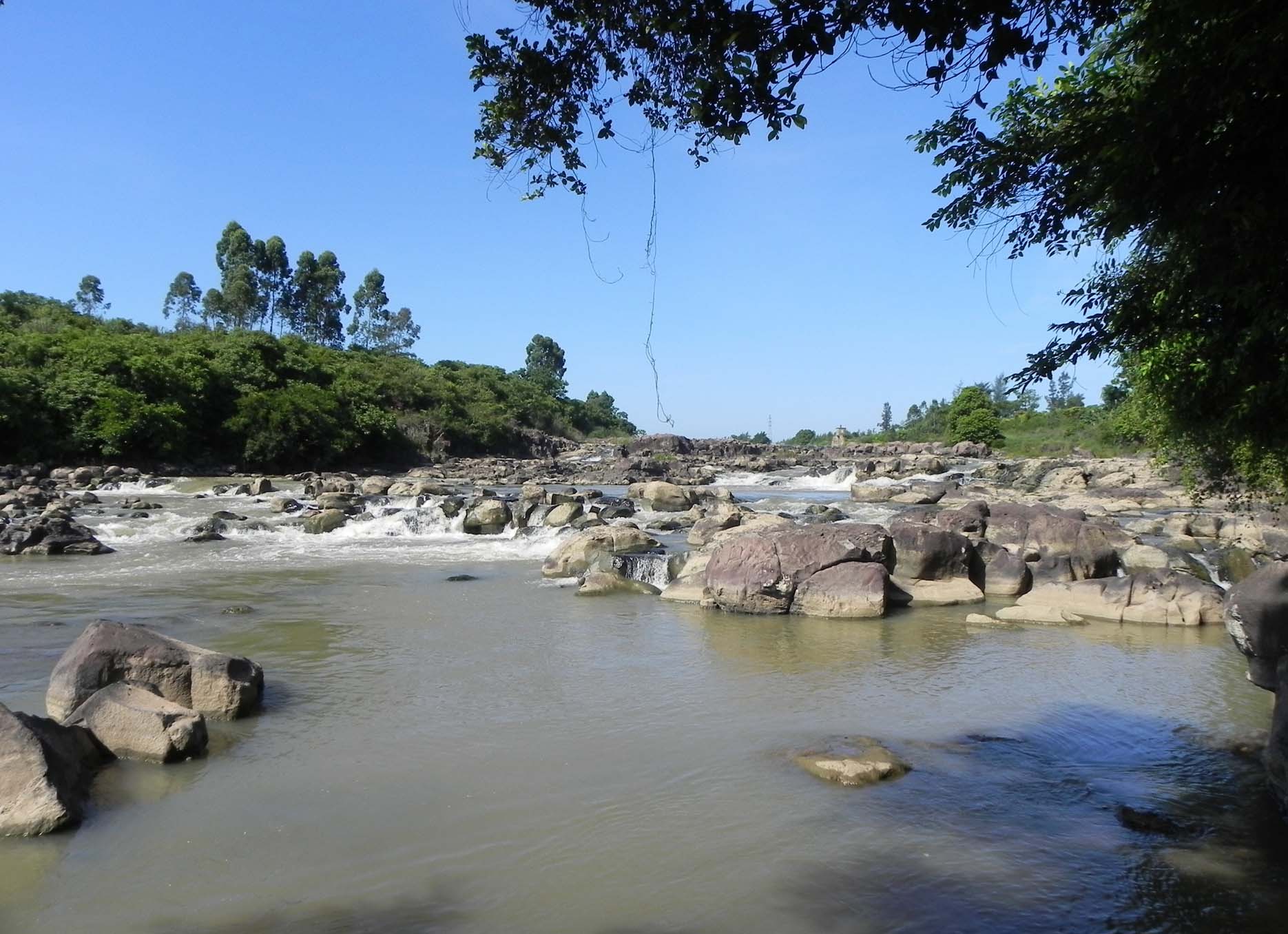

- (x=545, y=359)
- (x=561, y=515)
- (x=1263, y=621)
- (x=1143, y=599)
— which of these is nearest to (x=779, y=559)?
(x=1143, y=599)

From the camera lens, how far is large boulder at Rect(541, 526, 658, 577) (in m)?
16.2

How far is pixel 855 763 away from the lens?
6.34m

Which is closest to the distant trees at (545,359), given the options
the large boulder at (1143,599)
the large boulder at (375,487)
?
the large boulder at (375,487)

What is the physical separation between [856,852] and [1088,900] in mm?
1196

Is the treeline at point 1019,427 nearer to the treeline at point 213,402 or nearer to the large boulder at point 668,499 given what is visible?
the large boulder at point 668,499

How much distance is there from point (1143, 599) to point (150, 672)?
1147 cm

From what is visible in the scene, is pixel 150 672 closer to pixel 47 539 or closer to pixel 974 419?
pixel 47 539

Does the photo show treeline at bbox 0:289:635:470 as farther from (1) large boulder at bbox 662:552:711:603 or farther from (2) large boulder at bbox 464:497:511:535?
(1) large boulder at bbox 662:552:711:603

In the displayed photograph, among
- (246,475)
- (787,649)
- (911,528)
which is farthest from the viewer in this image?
(246,475)

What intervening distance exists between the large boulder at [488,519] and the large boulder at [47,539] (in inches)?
315

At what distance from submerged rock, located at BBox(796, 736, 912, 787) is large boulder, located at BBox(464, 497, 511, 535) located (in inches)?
666

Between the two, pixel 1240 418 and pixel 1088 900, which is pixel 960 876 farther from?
pixel 1240 418

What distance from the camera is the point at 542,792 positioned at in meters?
6.10

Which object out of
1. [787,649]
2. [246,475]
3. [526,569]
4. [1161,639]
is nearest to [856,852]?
[787,649]
